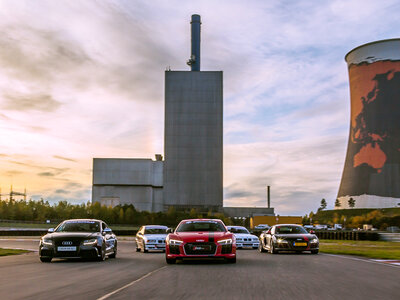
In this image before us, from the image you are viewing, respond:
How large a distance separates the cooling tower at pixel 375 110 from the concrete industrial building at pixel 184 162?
32790mm

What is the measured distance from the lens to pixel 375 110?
8262cm

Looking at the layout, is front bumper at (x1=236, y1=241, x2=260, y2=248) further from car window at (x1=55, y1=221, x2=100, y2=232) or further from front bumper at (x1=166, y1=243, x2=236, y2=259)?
front bumper at (x1=166, y1=243, x2=236, y2=259)

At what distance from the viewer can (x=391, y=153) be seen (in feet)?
281

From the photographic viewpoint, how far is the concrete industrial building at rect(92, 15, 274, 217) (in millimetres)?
114188

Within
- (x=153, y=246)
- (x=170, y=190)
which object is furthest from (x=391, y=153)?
(x=153, y=246)

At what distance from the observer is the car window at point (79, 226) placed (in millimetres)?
19031

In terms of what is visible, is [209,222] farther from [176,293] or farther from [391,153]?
[391,153]

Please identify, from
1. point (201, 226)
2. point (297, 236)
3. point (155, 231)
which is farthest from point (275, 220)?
point (201, 226)

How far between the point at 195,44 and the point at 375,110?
45297 millimetres

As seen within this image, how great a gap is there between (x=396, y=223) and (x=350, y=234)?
47.3m

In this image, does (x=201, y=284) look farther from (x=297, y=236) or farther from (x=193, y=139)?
(x=193, y=139)

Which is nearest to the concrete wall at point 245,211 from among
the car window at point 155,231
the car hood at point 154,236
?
the car window at point 155,231

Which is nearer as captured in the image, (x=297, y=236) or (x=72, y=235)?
(x=72, y=235)

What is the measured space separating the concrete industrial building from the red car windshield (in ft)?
315
